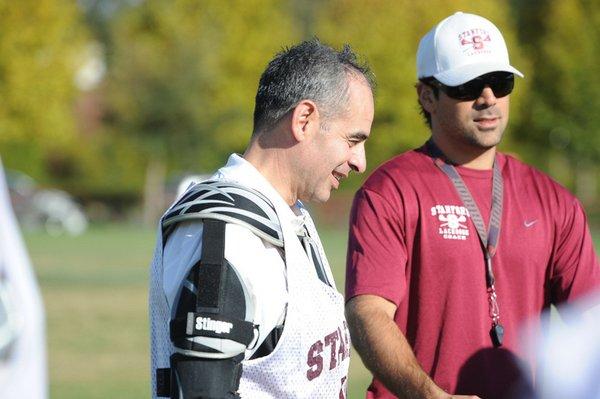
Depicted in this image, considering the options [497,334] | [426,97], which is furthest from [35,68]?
[497,334]

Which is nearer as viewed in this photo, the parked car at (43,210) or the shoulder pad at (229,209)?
the shoulder pad at (229,209)

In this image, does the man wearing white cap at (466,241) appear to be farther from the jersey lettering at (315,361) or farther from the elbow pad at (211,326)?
the elbow pad at (211,326)

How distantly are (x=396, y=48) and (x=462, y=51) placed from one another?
4935 cm

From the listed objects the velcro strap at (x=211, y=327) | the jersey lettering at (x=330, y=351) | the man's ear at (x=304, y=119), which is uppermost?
the man's ear at (x=304, y=119)

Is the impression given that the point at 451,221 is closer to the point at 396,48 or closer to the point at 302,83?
the point at 302,83

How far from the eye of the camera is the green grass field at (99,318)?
1332cm

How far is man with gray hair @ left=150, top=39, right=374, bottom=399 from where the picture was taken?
3.28m

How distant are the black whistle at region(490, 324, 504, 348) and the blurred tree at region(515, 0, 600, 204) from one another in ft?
167

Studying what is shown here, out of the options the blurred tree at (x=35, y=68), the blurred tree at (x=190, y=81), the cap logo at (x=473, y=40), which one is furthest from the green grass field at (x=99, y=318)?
the blurred tree at (x=190, y=81)

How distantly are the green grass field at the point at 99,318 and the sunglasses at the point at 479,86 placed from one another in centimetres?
719

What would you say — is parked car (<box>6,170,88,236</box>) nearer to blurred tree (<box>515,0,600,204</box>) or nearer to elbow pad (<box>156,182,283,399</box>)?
blurred tree (<box>515,0,600,204</box>)

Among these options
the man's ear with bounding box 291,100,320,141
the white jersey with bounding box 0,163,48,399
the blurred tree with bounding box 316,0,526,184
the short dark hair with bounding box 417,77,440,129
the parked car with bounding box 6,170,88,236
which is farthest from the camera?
the blurred tree with bounding box 316,0,526,184

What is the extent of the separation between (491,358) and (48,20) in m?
48.6

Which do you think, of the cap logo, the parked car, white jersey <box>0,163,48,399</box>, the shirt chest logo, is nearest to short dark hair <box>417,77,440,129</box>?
the cap logo
